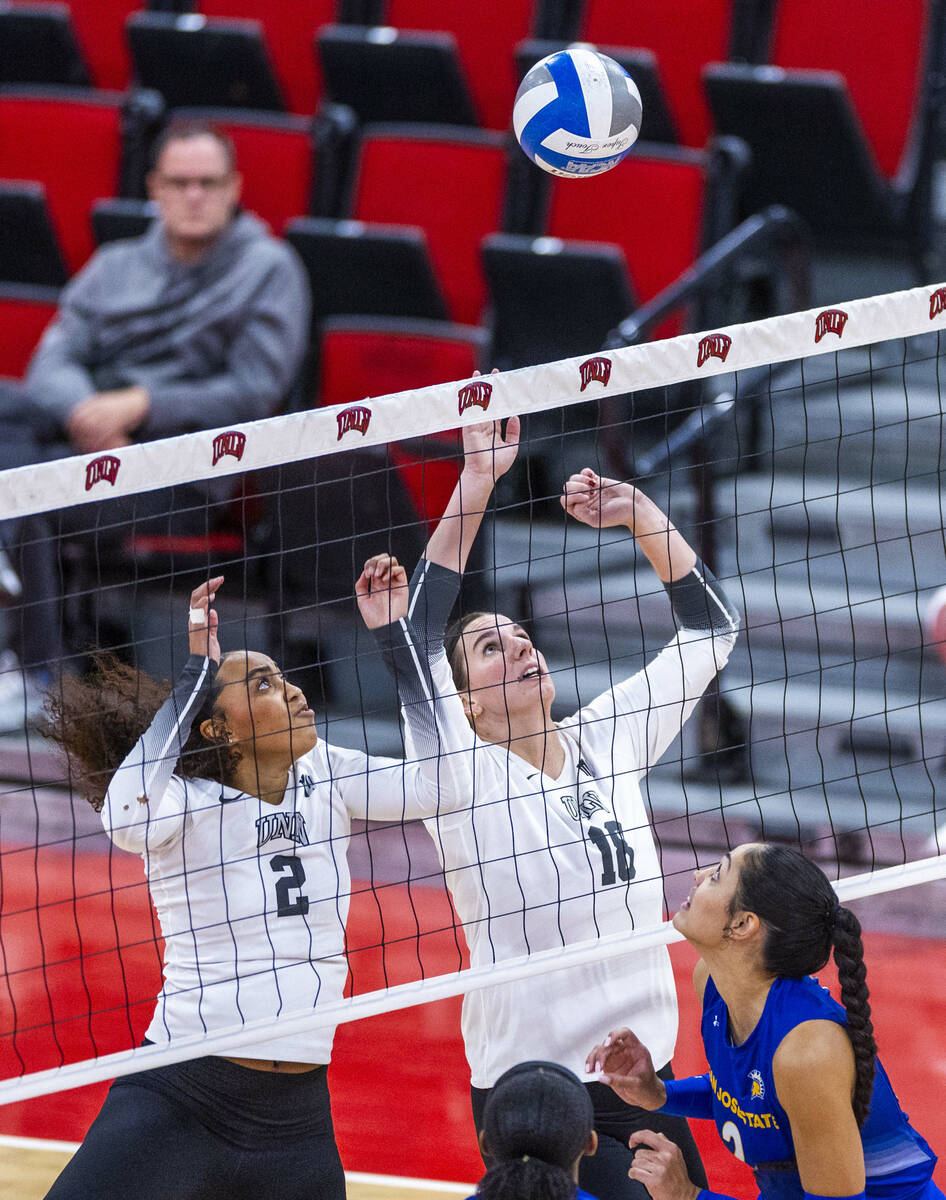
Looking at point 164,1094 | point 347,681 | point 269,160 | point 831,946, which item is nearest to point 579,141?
point 831,946

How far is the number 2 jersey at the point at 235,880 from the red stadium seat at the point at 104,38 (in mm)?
5964

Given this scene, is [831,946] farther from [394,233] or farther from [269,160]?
[269,160]

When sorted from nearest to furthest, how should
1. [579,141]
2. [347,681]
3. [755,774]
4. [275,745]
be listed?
[275,745], [579,141], [755,774], [347,681]

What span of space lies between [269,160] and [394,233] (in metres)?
1.09

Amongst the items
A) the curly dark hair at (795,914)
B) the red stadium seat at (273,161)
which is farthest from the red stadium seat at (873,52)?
the curly dark hair at (795,914)

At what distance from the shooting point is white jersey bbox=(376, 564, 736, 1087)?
3.32 meters

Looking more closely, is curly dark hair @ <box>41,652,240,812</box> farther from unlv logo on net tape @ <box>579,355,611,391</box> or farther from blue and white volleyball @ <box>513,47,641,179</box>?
blue and white volleyball @ <box>513,47,641,179</box>

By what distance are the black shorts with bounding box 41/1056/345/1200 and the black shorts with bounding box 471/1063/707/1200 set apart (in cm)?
35

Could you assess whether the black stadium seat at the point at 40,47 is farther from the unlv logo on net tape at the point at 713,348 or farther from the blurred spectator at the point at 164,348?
the unlv logo on net tape at the point at 713,348

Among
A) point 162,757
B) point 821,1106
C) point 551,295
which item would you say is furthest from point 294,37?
point 821,1106

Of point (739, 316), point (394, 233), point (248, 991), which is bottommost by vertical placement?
point (248, 991)

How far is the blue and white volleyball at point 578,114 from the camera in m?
4.17

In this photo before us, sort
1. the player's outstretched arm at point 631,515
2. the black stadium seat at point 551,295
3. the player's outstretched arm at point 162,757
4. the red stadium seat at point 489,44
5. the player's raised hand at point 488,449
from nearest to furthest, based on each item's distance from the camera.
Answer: the player's outstretched arm at point 162,757 < the player's raised hand at point 488,449 < the player's outstretched arm at point 631,515 < the black stadium seat at point 551,295 < the red stadium seat at point 489,44

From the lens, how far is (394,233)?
6555 mm
